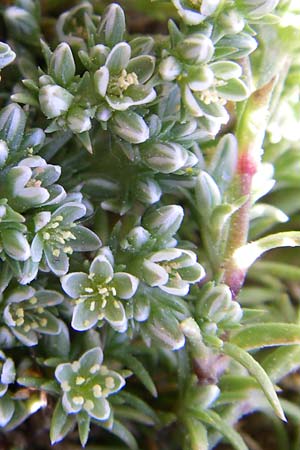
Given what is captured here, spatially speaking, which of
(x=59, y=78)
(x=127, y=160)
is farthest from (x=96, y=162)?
(x=59, y=78)

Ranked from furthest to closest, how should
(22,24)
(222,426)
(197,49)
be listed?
(22,24) → (222,426) → (197,49)

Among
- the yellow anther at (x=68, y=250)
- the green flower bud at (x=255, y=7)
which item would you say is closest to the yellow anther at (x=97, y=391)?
the yellow anther at (x=68, y=250)

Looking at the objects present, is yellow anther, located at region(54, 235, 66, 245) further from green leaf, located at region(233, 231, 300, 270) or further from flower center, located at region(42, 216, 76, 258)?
green leaf, located at region(233, 231, 300, 270)

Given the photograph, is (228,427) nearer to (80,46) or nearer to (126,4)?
(80,46)

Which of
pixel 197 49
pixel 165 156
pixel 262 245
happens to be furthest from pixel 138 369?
pixel 197 49

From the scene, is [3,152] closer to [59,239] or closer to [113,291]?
[59,239]

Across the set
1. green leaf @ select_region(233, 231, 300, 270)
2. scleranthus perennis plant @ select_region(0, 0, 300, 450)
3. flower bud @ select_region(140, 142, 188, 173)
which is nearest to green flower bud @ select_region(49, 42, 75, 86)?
scleranthus perennis plant @ select_region(0, 0, 300, 450)
